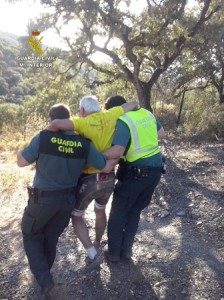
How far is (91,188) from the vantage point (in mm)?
3119

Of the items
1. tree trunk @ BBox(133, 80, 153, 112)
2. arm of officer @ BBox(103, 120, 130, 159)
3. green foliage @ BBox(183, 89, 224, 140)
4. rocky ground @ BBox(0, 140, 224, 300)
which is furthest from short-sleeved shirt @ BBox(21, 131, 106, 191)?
tree trunk @ BBox(133, 80, 153, 112)

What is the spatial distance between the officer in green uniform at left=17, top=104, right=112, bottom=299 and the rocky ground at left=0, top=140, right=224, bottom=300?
1.43ft

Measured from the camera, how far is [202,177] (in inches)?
242

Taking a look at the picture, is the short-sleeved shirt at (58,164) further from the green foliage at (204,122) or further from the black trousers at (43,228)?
the green foliage at (204,122)

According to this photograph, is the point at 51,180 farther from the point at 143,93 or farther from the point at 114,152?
the point at 143,93

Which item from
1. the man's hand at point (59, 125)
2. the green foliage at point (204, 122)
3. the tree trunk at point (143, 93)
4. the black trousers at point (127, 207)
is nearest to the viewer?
the man's hand at point (59, 125)

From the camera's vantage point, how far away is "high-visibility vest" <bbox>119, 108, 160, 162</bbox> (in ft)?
10.2

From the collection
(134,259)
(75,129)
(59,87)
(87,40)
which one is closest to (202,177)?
(134,259)

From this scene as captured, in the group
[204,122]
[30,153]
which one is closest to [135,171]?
[30,153]

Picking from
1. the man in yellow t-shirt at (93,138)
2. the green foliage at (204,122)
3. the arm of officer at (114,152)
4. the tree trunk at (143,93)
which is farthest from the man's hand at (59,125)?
the tree trunk at (143,93)

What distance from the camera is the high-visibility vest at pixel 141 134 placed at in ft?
10.2

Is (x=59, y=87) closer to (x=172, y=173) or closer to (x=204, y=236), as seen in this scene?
(x=172, y=173)

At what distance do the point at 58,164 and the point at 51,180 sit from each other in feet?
0.50

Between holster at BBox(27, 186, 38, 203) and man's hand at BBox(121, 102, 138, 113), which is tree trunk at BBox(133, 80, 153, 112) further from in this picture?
holster at BBox(27, 186, 38, 203)
